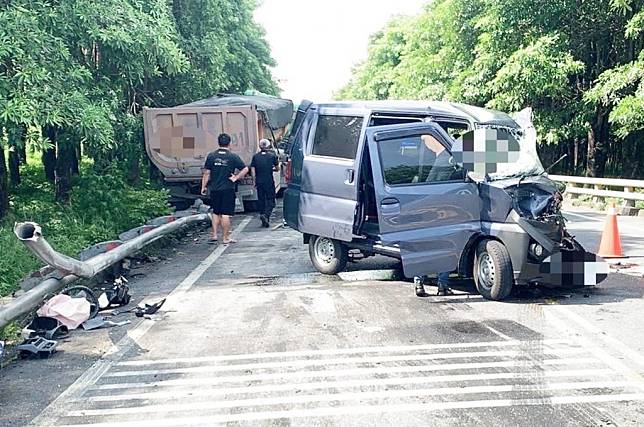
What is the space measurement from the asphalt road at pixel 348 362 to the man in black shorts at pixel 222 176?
11.4 feet

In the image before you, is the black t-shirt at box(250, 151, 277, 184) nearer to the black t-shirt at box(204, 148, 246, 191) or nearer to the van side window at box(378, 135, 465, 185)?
the black t-shirt at box(204, 148, 246, 191)

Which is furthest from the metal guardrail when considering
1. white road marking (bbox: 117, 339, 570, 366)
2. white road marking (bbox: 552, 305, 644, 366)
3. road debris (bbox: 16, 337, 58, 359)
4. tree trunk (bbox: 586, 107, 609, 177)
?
road debris (bbox: 16, 337, 58, 359)

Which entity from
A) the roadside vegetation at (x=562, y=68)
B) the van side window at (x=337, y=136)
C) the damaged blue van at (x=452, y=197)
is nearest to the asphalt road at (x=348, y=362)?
the damaged blue van at (x=452, y=197)

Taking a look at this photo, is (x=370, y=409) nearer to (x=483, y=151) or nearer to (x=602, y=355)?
(x=602, y=355)

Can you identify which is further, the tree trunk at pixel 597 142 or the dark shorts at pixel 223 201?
Result: the tree trunk at pixel 597 142

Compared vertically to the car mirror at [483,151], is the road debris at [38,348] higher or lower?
lower

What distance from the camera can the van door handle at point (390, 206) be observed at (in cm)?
818

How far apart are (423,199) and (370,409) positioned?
149 inches

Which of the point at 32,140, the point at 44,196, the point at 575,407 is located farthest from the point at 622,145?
the point at 575,407

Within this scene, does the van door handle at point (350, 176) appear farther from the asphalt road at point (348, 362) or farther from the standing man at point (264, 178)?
the standing man at point (264, 178)

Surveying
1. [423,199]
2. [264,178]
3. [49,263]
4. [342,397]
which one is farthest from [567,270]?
[264,178]

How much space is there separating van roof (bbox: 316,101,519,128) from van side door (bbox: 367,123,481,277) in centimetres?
45

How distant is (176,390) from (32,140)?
6314 millimetres

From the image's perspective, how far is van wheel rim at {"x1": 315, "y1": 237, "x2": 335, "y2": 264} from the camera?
9.55m
